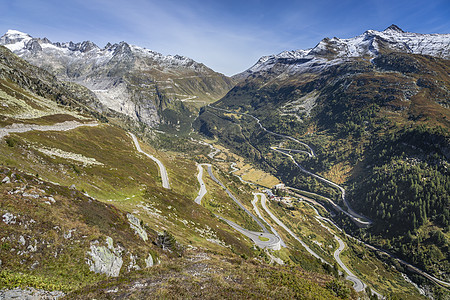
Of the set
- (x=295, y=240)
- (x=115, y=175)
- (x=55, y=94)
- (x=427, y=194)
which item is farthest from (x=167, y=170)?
(x=427, y=194)

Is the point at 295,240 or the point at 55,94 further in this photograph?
the point at 55,94

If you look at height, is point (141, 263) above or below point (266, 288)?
below

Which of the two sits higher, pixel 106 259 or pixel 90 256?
pixel 90 256

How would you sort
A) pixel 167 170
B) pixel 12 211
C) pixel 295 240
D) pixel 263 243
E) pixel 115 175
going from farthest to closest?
pixel 295 240 → pixel 167 170 → pixel 263 243 → pixel 115 175 → pixel 12 211

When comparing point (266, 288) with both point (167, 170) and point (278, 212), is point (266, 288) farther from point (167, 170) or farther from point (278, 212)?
point (278, 212)

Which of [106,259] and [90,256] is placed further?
[106,259]

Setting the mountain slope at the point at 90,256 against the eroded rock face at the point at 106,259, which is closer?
the mountain slope at the point at 90,256

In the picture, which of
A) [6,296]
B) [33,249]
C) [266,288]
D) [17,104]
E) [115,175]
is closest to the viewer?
[6,296]

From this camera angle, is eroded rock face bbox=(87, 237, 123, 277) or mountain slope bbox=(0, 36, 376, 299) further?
eroded rock face bbox=(87, 237, 123, 277)
